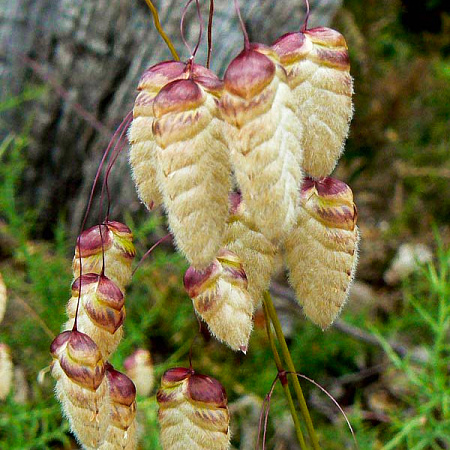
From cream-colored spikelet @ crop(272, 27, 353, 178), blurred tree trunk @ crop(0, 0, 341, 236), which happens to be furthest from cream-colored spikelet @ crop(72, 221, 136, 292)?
blurred tree trunk @ crop(0, 0, 341, 236)

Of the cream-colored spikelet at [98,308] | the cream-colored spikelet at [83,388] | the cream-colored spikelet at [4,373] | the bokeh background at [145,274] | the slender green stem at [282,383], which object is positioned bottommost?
the bokeh background at [145,274]

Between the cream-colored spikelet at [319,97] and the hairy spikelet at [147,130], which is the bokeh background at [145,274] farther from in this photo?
the cream-colored spikelet at [319,97]

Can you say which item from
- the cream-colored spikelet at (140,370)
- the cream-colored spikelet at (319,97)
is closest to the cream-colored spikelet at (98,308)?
the cream-colored spikelet at (319,97)

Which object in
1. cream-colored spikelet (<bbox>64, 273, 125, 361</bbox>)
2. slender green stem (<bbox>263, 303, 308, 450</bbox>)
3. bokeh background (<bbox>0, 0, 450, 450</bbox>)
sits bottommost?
bokeh background (<bbox>0, 0, 450, 450</bbox>)

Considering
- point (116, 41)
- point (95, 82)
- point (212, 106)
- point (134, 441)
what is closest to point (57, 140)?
point (95, 82)

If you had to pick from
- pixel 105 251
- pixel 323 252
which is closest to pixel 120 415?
pixel 105 251

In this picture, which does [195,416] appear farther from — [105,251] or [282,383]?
[105,251]

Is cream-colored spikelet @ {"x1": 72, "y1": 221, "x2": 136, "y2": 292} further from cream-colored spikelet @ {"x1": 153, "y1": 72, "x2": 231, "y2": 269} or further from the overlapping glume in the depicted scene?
cream-colored spikelet @ {"x1": 153, "y1": 72, "x2": 231, "y2": 269}
